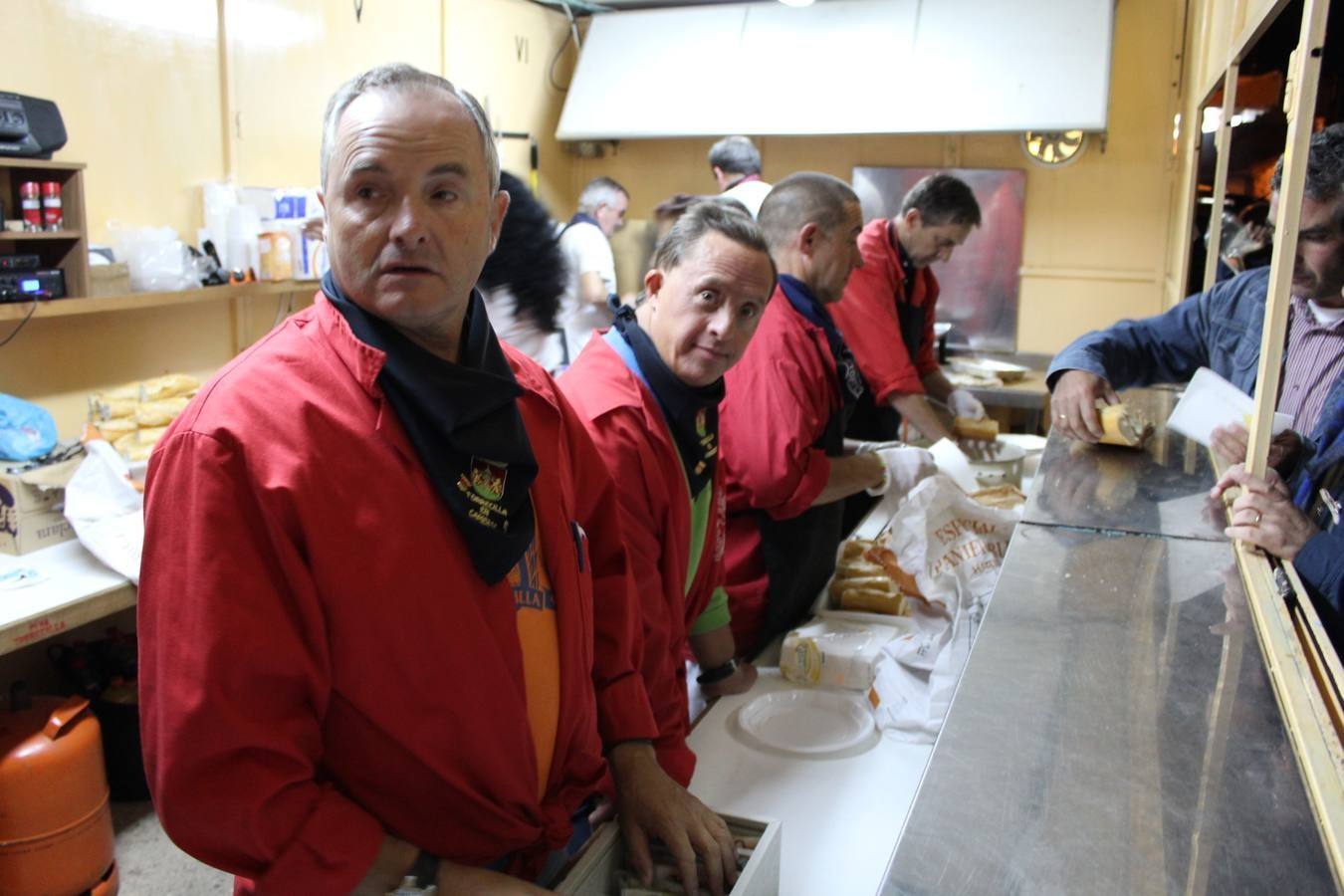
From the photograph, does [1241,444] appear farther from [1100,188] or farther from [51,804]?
[1100,188]

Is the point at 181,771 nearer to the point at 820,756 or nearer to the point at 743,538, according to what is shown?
the point at 820,756

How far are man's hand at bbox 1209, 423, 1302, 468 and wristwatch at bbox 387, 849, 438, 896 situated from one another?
1336 millimetres

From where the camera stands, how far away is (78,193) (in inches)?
135

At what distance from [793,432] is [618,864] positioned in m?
1.22

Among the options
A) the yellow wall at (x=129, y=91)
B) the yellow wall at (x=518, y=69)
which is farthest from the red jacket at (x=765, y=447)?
the yellow wall at (x=518, y=69)

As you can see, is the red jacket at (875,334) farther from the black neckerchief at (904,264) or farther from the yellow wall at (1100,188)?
the yellow wall at (1100,188)

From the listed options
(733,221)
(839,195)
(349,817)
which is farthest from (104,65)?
(349,817)

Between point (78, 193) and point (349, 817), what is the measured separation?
3151 millimetres

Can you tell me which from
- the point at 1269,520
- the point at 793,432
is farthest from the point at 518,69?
the point at 1269,520

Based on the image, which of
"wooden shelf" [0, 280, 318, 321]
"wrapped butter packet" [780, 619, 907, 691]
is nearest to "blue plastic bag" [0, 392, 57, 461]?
"wooden shelf" [0, 280, 318, 321]

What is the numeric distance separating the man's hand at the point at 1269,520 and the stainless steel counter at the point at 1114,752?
0.22ft

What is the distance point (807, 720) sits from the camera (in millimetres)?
1904

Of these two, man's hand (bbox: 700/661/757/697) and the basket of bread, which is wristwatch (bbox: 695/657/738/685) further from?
the basket of bread

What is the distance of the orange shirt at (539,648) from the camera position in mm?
1173
